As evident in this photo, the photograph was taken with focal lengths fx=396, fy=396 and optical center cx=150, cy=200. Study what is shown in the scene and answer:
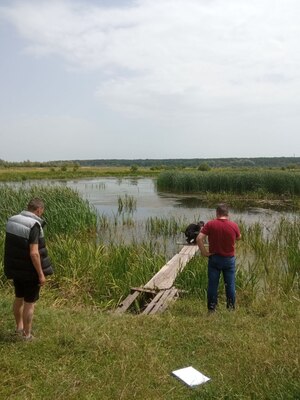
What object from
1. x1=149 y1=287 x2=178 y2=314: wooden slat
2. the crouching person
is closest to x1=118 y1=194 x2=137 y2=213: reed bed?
x1=149 y1=287 x2=178 y2=314: wooden slat

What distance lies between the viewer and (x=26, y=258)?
417cm

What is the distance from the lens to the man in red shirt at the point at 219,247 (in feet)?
18.9

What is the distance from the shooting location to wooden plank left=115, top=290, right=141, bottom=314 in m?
6.19

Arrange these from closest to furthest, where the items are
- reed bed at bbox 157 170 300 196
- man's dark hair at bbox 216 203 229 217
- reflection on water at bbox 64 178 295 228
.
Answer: man's dark hair at bbox 216 203 229 217 < reflection on water at bbox 64 178 295 228 < reed bed at bbox 157 170 300 196

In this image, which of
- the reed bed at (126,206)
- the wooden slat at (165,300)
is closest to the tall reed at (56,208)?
the reed bed at (126,206)

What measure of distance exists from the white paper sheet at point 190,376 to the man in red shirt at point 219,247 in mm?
2174

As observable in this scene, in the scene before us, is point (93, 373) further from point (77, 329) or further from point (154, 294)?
point (154, 294)

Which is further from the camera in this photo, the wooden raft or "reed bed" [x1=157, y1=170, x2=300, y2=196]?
"reed bed" [x1=157, y1=170, x2=300, y2=196]

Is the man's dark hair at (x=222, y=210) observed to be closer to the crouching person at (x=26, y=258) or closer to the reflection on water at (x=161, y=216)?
the crouching person at (x=26, y=258)

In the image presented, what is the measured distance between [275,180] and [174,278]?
20.5 metres

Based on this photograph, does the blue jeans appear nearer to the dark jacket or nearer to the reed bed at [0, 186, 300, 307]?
the reed bed at [0, 186, 300, 307]

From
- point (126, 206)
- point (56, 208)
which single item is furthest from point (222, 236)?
point (126, 206)

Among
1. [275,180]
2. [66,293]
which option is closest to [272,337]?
[66,293]

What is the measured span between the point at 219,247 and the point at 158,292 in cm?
172
